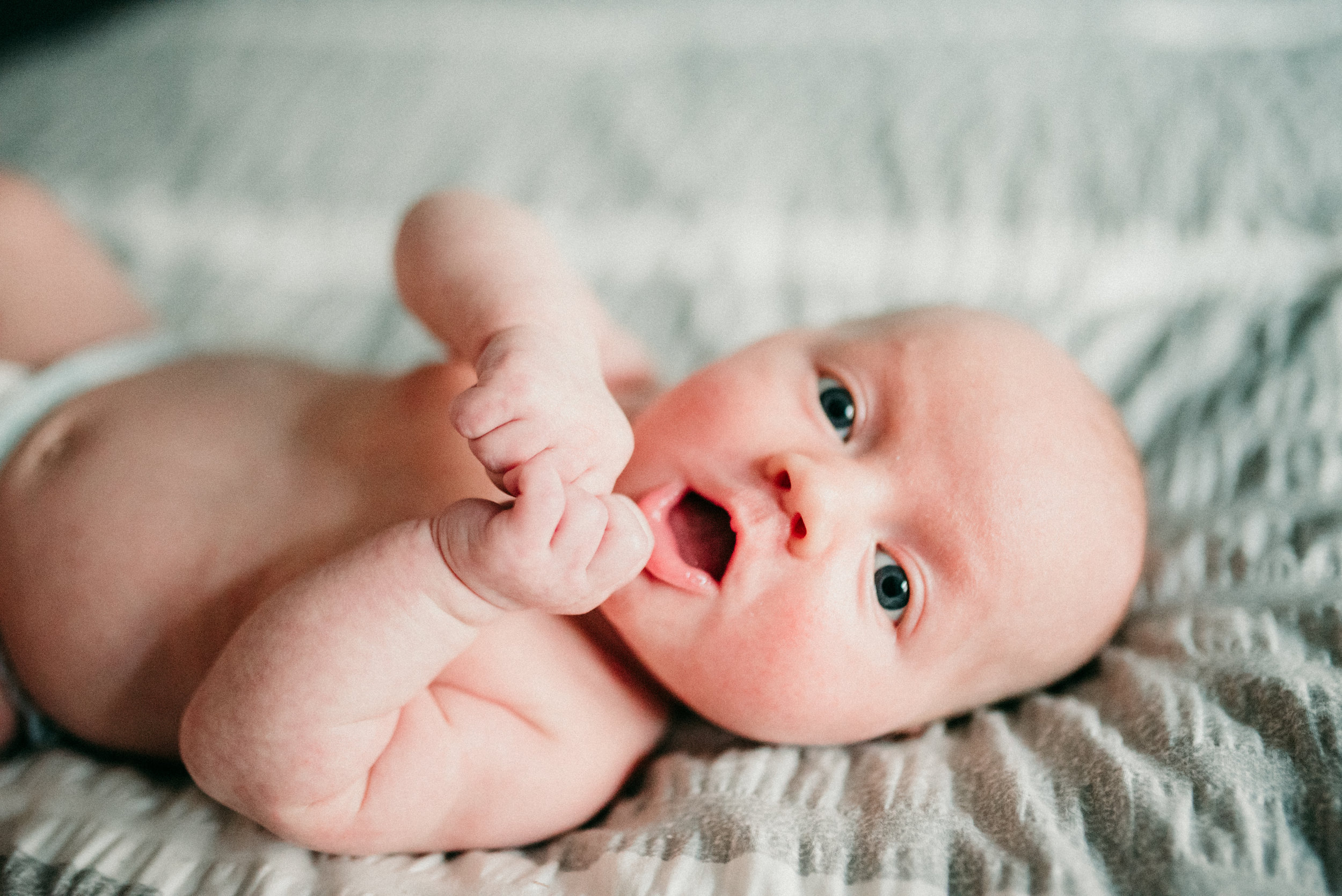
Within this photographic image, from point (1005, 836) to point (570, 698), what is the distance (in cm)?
39

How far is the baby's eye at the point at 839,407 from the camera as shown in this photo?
0.87 m

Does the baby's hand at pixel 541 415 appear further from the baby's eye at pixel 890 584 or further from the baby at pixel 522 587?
the baby's eye at pixel 890 584

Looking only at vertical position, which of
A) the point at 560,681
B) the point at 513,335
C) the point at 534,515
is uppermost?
the point at 513,335

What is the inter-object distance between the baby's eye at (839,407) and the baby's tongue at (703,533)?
13 cm

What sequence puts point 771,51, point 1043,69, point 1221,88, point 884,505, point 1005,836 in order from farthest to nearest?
1. point 771,51
2. point 1043,69
3. point 1221,88
4. point 884,505
5. point 1005,836

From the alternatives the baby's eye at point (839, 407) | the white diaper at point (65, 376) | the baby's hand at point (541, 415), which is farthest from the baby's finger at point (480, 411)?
the white diaper at point (65, 376)

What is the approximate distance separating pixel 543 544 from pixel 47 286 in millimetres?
874

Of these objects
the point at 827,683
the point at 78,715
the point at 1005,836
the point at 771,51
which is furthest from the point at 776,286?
the point at 78,715

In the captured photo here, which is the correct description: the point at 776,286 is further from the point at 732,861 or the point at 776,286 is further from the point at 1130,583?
the point at 732,861

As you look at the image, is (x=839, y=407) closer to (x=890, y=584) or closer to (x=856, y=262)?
(x=890, y=584)

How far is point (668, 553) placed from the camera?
813mm

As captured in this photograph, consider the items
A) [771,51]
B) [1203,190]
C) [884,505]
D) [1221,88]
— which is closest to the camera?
[884,505]

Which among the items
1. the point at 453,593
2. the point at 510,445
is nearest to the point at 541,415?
the point at 510,445

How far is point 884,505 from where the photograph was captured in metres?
0.82
